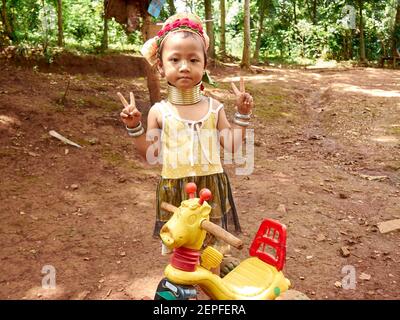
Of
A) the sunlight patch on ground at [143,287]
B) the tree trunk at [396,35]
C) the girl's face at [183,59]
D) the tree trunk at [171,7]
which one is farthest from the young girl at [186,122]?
the tree trunk at [396,35]

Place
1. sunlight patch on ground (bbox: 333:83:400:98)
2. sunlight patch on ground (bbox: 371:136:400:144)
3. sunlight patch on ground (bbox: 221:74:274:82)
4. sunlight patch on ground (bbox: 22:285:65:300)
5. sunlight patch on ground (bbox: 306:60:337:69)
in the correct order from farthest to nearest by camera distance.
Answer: sunlight patch on ground (bbox: 306:60:337:69)
sunlight patch on ground (bbox: 221:74:274:82)
sunlight patch on ground (bbox: 333:83:400:98)
sunlight patch on ground (bbox: 371:136:400:144)
sunlight patch on ground (bbox: 22:285:65:300)

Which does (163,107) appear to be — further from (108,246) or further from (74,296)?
(108,246)

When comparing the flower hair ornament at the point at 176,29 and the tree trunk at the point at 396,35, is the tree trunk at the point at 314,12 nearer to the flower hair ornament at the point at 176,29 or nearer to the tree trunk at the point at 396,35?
the tree trunk at the point at 396,35

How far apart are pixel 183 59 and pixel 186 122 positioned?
1.06 ft

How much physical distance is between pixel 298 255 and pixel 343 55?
19.3 m

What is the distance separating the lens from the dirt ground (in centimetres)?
335

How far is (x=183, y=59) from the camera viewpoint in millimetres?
2061

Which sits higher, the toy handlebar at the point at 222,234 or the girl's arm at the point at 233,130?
the girl's arm at the point at 233,130

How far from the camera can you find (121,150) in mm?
5969

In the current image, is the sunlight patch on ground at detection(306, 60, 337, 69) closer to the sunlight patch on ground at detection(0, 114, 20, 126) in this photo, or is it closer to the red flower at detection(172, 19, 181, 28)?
the sunlight patch on ground at detection(0, 114, 20, 126)

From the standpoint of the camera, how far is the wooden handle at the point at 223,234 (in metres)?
1.66

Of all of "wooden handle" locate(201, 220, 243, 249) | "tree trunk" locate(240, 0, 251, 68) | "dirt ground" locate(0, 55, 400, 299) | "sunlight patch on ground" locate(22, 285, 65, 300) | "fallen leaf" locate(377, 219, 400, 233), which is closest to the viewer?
"wooden handle" locate(201, 220, 243, 249)

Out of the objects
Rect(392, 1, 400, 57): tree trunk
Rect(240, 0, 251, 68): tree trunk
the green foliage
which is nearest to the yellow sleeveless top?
Rect(240, 0, 251, 68): tree trunk

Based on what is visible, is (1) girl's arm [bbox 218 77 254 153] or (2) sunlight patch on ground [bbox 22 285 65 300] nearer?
(1) girl's arm [bbox 218 77 254 153]
